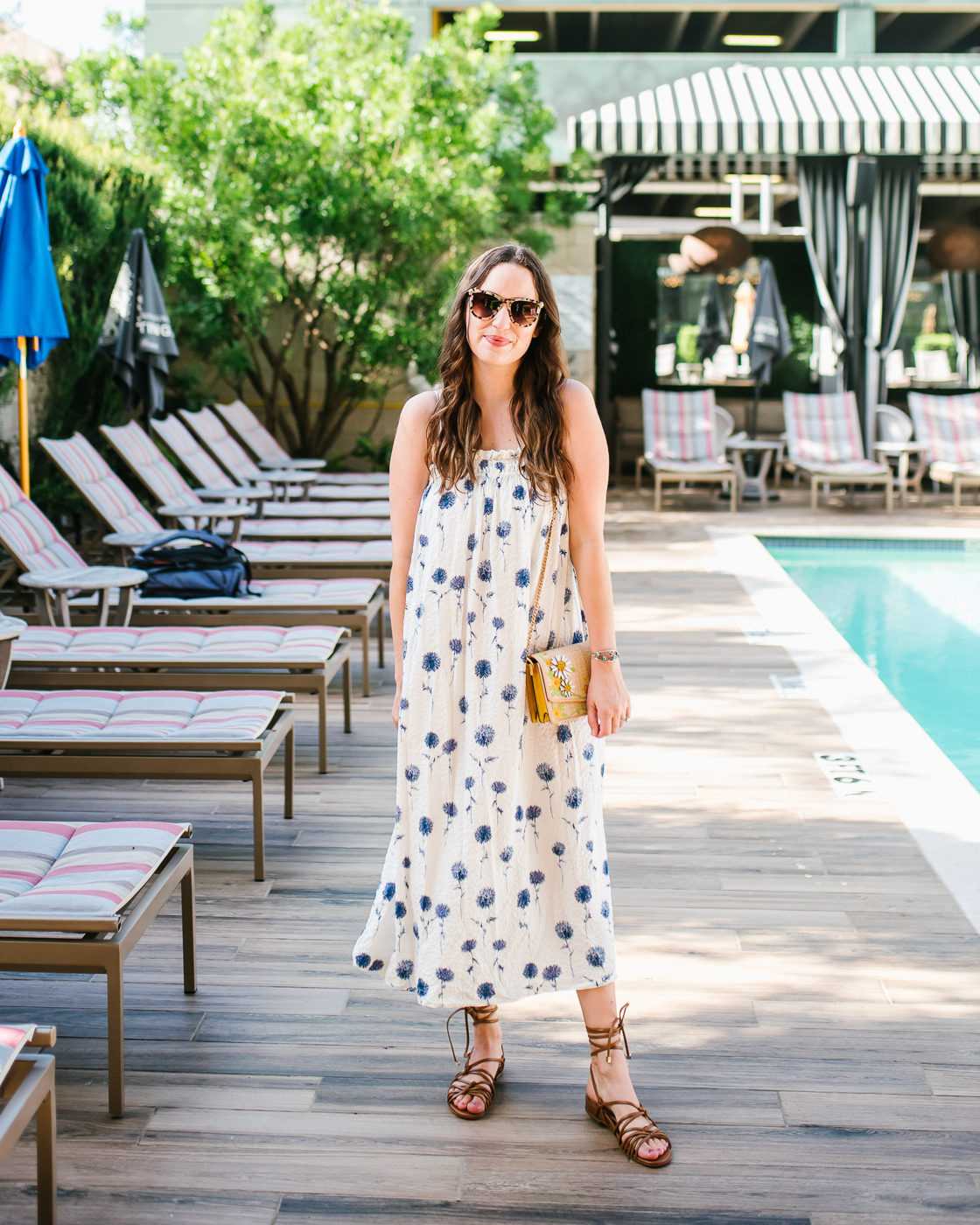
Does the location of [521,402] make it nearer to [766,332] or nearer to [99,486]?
[99,486]

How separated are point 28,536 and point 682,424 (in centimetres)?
837

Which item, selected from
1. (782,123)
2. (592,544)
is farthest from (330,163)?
(592,544)

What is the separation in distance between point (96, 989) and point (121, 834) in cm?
46

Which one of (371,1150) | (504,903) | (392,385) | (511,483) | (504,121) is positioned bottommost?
(371,1150)

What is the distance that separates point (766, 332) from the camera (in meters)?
12.8

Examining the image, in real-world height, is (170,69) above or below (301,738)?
above

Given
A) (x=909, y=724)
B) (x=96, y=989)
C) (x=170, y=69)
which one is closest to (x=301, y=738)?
(x=96, y=989)

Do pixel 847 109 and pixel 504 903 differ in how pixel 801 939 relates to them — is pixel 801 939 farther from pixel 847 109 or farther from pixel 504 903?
pixel 847 109

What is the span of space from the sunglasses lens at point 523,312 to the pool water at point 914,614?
3432 mm

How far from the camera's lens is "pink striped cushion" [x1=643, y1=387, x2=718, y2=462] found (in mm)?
→ 12719

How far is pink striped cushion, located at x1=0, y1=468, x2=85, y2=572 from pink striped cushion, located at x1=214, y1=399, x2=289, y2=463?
430 centimetres

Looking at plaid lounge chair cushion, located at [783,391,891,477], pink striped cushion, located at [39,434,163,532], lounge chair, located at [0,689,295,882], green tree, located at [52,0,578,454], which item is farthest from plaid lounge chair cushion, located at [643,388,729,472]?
lounge chair, located at [0,689,295,882]

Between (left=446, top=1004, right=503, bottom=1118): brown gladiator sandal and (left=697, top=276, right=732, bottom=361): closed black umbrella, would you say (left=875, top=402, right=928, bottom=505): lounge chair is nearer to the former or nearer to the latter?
(left=697, top=276, right=732, bottom=361): closed black umbrella

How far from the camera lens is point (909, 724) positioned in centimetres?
516
